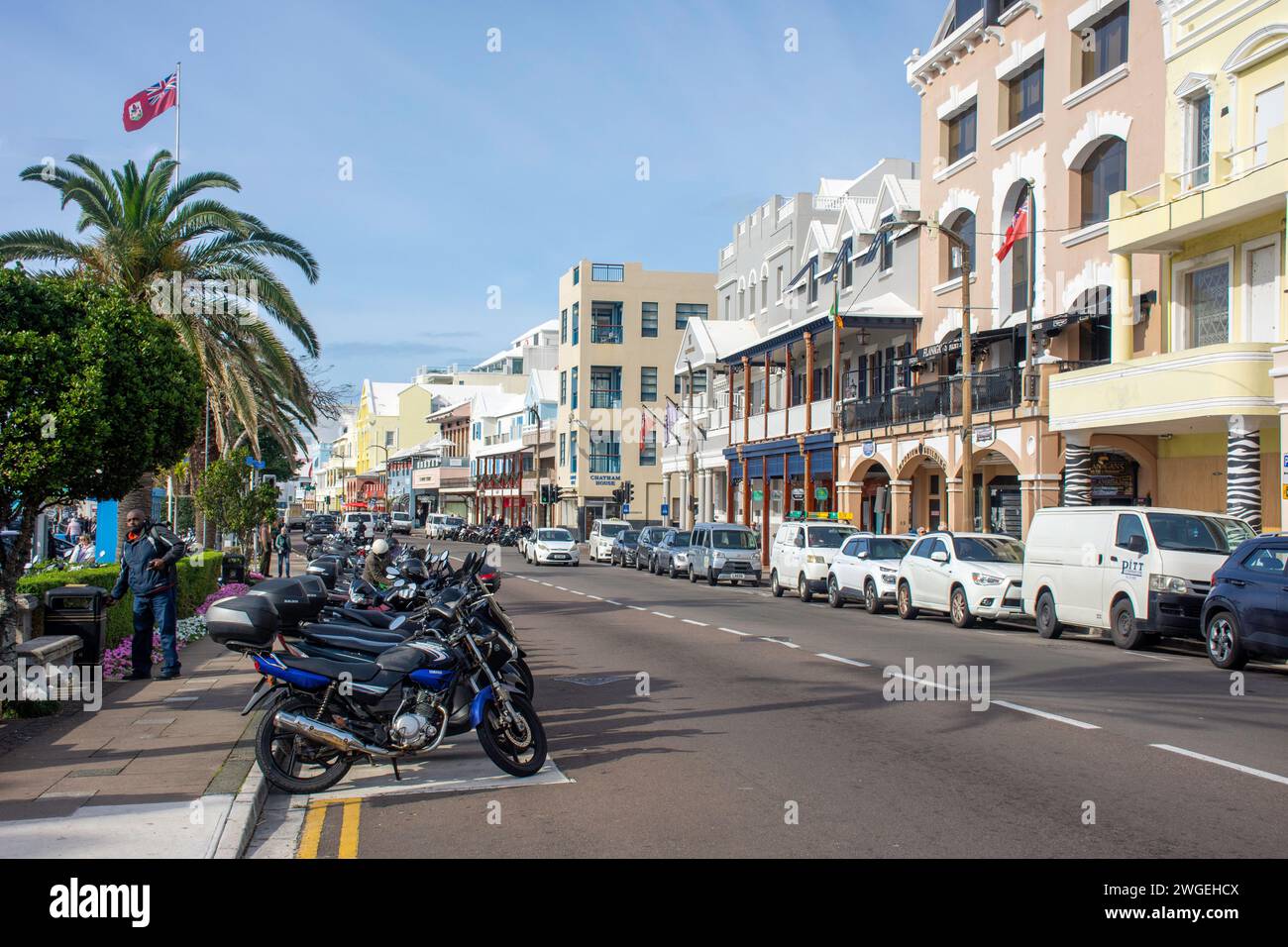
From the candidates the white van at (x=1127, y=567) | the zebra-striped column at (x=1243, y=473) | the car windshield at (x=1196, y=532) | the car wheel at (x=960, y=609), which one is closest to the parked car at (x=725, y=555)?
the car wheel at (x=960, y=609)

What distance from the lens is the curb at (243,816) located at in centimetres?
649

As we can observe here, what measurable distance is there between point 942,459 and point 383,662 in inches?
1046

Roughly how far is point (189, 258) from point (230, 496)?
29.6 feet

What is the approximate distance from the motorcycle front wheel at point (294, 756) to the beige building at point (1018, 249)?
2079cm

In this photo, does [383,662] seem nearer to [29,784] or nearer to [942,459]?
[29,784]

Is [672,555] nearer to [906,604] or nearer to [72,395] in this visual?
[906,604]

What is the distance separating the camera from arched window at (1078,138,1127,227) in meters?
28.3

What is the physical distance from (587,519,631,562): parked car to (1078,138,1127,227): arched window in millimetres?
28019

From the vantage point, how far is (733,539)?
35.7 meters

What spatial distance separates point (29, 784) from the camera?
7.89 m

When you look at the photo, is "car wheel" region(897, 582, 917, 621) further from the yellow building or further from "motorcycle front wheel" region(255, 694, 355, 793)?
"motorcycle front wheel" region(255, 694, 355, 793)

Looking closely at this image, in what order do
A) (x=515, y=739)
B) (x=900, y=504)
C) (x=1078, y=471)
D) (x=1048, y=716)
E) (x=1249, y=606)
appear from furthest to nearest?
(x=900, y=504) → (x=1078, y=471) → (x=1249, y=606) → (x=1048, y=716) → (x=515, y=739)

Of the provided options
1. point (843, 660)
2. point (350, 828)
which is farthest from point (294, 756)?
point (843, 660)
